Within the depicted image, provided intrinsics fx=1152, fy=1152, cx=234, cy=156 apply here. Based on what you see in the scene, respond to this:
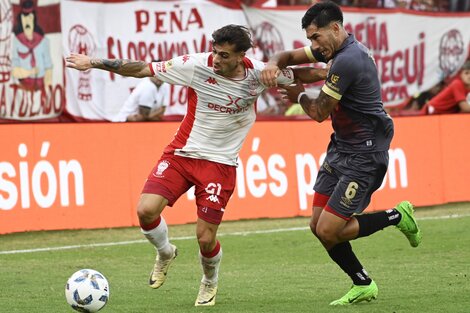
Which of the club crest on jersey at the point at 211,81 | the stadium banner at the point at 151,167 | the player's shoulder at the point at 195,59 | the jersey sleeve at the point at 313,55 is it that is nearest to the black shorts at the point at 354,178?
the jersey sleeve at the point at 313,55

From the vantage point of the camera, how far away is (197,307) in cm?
959

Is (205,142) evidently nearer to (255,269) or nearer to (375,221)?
(375,221)

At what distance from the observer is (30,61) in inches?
632

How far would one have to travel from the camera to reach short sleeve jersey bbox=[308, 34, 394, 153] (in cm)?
923

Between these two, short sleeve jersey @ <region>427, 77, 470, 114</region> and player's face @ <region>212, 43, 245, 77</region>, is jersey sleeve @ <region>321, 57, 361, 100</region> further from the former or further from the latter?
short sleeve jersey @ <region>427, 77, 470, 114</region>

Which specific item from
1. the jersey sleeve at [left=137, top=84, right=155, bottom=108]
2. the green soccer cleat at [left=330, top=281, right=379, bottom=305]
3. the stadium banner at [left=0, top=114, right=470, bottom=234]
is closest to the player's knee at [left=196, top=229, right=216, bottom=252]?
the green soccer cleat at [left=330, top=281, right=379, bottom=305]

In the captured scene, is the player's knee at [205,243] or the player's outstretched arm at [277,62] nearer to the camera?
the player's outstretched arm at [277,62]

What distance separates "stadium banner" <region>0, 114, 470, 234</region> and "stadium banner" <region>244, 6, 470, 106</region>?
1.82 metres

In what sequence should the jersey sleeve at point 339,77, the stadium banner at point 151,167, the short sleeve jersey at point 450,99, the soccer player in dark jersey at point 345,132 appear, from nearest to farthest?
the jersey sleeve at point 339,77 < the soccer player in dark jersey at point 345,132 < the stadium banner at point 151,167 < the short sleeve jersey at point 450,99

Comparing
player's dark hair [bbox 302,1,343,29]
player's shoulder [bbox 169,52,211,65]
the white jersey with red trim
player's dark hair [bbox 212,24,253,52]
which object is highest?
player's dark hair [bbox 302,1,343,29]

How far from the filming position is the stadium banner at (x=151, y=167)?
592 inches

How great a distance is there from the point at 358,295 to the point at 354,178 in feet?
3.20

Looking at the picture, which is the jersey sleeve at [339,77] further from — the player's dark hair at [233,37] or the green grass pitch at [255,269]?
the green grass pitch at [255,269]

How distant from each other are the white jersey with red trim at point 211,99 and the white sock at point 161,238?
0.68 meters
